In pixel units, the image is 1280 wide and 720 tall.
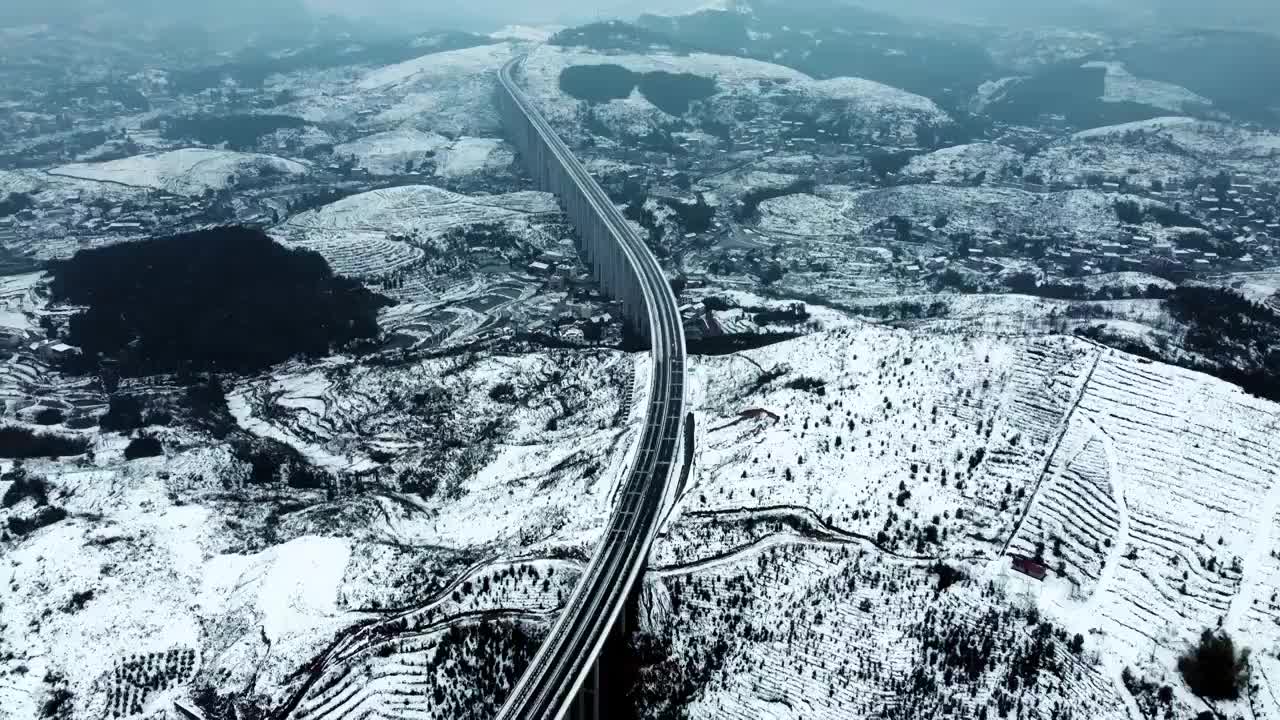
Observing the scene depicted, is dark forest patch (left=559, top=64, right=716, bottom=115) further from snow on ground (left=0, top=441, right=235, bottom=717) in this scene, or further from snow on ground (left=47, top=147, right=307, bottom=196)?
snow on ground (left=0, top=441, right=235, bottom=717)

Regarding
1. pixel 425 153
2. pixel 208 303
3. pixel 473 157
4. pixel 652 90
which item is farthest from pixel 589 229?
pixel 652 90

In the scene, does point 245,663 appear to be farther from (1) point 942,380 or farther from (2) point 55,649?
(1) point 942,380

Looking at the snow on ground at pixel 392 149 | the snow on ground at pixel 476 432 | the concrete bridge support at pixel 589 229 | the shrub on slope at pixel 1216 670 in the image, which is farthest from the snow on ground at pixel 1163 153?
the shrub on slope at pixel 1216 670

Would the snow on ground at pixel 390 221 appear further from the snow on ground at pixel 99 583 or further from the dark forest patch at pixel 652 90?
the dark forest patch at pixel 652 90

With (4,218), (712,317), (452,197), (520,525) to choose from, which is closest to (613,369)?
(712,317)

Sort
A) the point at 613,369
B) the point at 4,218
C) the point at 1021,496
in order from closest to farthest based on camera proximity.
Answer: the point at 1021,496
the point at 613,369
the point at 4,218

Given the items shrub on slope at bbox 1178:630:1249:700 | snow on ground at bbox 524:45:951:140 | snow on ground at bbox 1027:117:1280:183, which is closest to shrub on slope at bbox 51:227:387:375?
shrub on slope at bbox 1178:630:1249:700

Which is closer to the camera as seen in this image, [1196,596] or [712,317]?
[1196,596]
